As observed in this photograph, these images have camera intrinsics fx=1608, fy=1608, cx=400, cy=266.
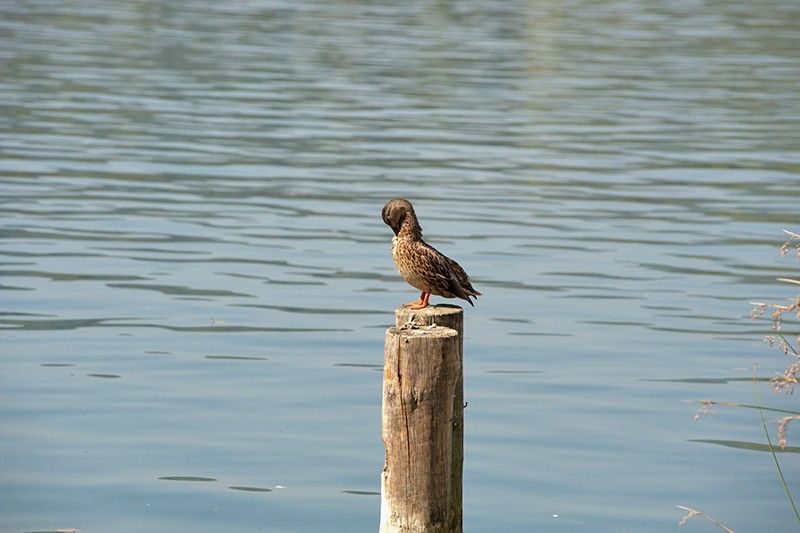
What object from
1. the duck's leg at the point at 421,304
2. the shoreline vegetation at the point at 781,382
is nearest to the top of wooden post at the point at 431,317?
the duck's leg at the point at 421,304

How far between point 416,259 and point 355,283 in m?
8.08

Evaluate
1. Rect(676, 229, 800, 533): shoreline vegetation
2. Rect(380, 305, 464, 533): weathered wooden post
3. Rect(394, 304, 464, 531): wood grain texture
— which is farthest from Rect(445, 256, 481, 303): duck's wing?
Rect(676, 229, 800, 533): shoreline vegetation

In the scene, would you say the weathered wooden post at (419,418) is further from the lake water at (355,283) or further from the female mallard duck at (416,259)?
the lake water at (355,283)

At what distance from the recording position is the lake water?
10.3 meters

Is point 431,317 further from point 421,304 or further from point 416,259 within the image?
point 416,259

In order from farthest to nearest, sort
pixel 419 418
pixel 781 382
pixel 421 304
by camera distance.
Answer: pixel 421 304 < pixel 419 418 < pixel 781 382

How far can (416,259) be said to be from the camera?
322 inches

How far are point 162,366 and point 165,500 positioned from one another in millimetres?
3062

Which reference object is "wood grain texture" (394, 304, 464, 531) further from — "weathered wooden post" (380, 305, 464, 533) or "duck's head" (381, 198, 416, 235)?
"duck's head" (381, 198, 416, 235)

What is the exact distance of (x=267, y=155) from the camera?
24.8m

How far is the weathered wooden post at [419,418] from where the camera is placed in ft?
23.8

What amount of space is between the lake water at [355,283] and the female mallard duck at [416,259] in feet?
6.43

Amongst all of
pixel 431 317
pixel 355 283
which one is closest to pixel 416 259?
pixel 431 317

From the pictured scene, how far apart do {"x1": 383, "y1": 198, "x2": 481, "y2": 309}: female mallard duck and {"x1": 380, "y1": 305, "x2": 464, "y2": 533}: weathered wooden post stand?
68 centimetres
